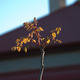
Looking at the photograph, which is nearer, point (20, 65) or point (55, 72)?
point (55, 72)

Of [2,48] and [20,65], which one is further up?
[2,48]

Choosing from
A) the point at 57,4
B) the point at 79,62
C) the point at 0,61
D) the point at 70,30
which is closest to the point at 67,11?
the point at 70,30

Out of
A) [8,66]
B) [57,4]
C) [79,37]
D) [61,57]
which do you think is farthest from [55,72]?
[57,4]

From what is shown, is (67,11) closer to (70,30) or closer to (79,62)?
(70,30)

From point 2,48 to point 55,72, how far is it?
47.5 inches

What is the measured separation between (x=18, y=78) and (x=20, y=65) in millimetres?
403

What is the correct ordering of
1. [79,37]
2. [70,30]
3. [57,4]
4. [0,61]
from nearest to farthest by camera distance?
[79,37], [70,30], [0,61], [57,4]

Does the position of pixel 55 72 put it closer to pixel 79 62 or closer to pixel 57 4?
pixel 79 62

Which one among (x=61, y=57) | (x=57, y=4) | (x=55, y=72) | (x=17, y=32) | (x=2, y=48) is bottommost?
(x=55, y=72)

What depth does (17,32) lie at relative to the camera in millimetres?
3863

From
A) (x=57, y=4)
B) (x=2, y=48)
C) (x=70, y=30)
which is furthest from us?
(x=57, y=4)

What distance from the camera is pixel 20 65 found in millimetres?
3756

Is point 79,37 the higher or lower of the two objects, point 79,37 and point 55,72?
the higher

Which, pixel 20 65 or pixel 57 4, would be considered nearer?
pixel 20 65
